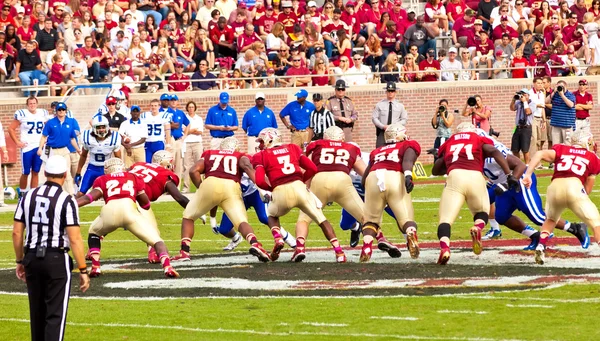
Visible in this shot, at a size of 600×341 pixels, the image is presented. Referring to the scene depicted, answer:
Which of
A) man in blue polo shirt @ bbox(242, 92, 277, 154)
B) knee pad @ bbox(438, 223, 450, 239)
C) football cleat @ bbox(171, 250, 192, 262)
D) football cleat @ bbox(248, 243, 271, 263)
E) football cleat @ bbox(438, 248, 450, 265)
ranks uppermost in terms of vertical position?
man in blue polo shirt @ bbox(242, 92, 277, 154)

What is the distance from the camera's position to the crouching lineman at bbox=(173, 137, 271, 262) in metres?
12.9

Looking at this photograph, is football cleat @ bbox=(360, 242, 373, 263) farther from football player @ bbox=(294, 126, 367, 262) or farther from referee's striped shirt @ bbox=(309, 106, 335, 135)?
referee's striped shirt @ bbox=(309, 106, 335, 135)

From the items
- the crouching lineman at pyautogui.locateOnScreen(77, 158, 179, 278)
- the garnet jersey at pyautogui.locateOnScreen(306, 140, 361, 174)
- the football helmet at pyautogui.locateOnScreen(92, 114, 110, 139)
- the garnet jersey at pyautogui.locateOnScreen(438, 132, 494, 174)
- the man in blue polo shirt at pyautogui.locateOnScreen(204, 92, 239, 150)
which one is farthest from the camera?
the man in blue polo shirt at pyautogui.locateOnScreen(204, 92, 239, 150)

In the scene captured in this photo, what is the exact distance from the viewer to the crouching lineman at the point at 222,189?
12.9m

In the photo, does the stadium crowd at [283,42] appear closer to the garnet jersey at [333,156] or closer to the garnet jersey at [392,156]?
the garnet jersey at [333,156]

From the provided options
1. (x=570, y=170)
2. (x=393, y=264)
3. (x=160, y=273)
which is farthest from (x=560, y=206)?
(x=160, y=273)

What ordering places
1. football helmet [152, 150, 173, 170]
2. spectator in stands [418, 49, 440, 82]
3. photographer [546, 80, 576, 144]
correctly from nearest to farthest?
football helmet [152, 150, 173, 170] < photographer [546, 80, 576, 144] < spectator in stands [418, 49, 440, 82]

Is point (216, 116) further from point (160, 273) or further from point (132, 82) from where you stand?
point (160, 273)

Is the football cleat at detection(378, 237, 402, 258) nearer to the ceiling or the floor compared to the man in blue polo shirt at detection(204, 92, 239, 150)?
nearer to the floor

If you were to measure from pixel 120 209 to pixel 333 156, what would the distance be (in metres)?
2.48

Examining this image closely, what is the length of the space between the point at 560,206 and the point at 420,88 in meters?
12.7

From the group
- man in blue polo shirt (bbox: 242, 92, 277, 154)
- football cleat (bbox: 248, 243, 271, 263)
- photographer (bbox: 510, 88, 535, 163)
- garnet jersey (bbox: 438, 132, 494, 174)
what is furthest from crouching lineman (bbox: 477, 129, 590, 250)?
photographer (bbox: 510, 88, 535, 163)

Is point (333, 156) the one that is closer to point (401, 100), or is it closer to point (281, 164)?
point (281, 164)

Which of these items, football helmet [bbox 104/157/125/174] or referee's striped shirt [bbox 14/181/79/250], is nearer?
referee's striped shirt [bbox 14/181/79/250]
